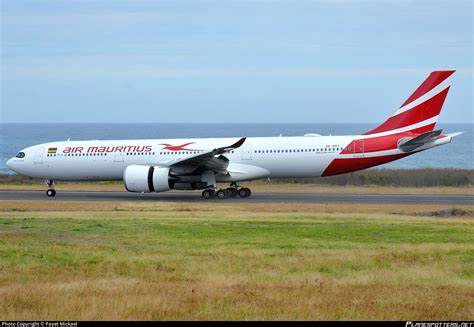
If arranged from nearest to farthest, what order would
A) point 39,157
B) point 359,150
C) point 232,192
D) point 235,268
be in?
point 235,268
point 359,150
point 232,192
point 39,157

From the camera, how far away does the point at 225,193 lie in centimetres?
4112

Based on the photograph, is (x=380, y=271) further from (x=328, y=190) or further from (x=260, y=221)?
(x=328, y=190)

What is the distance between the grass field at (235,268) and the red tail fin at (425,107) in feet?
45.4

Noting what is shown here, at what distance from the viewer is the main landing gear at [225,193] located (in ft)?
133

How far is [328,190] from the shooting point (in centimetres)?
4694

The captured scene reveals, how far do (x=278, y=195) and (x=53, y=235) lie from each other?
23.1m

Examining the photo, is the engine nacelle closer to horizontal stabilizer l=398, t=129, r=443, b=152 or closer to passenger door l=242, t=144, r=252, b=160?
passenger door l=242, t=144, r=252, b=160

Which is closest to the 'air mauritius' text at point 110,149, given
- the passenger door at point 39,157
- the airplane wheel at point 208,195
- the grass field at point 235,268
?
the passenger door at point 39,157

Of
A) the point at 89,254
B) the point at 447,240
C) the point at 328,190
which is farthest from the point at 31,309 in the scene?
the point at 328,190

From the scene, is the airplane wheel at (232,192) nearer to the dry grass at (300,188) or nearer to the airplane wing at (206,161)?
the airplane wing at (206,161)

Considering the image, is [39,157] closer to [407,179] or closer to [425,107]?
[425,107]

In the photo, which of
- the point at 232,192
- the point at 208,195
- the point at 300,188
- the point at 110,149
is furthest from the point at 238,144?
the point at 300,188

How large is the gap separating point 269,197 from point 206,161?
438cm

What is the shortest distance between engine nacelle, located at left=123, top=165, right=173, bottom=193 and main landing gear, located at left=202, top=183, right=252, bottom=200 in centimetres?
206
